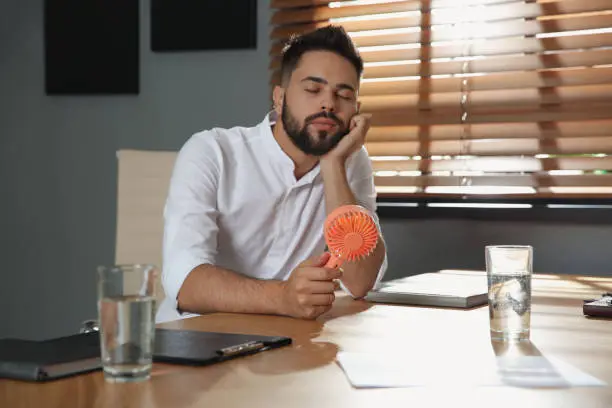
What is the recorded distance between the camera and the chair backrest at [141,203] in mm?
2506

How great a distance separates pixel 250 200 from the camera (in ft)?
7.28

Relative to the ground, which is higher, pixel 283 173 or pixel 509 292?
pixel 283 173

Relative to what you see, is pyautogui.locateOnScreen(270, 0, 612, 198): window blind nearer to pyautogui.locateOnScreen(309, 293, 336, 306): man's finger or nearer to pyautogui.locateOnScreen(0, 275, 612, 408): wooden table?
pyautogui.locateOnScreen(0, 275, 612, 408): wooden table

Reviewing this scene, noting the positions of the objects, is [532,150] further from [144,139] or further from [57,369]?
[57,369]

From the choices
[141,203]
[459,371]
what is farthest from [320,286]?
[141,203]

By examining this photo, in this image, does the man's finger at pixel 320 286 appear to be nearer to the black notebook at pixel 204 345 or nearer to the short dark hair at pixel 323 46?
the black notebook at pixel 204 345

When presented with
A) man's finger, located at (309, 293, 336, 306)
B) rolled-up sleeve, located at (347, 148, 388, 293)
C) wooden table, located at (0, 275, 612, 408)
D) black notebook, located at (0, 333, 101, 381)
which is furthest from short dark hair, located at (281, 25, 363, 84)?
black notebook, located at (0, 333, 101, 381)

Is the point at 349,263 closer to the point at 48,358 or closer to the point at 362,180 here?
the point at 362,180

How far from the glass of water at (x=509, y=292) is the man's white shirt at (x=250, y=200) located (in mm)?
787

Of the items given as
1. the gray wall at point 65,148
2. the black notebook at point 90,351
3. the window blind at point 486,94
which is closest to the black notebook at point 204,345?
the black notebook at point 90,351

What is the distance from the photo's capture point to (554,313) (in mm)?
1660

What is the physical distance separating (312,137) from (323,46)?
0.82ft

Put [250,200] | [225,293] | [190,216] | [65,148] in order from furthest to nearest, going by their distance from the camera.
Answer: [65,148] < [250,200] < [190,216] < [225,293]

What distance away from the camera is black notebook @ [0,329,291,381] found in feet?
3.32
